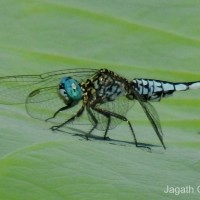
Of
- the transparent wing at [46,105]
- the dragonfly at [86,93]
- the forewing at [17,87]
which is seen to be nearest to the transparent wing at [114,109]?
the dragonfly at [86,93]

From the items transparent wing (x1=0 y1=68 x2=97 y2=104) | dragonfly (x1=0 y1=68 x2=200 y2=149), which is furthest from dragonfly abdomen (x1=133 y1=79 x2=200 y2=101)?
transparent wing (x1=0 y1=68 x2=97 y2=104)

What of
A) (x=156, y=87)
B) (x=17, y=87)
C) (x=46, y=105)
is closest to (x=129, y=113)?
(x=156, y=87)

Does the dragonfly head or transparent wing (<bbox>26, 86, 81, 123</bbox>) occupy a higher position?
the dragonfly head

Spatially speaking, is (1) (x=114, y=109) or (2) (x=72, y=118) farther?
(1) (x=114, y=109)

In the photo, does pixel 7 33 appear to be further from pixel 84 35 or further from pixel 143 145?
pixel 143 145

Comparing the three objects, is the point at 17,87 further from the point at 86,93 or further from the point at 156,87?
the point at 156,87

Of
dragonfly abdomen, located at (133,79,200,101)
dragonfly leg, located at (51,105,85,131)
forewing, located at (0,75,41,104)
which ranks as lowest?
dragonfly leg, located at (51,105,85,131)

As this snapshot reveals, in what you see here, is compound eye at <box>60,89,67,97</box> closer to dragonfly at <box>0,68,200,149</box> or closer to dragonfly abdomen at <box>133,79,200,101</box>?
dragonfly at <box>0,68,200,149</box>
